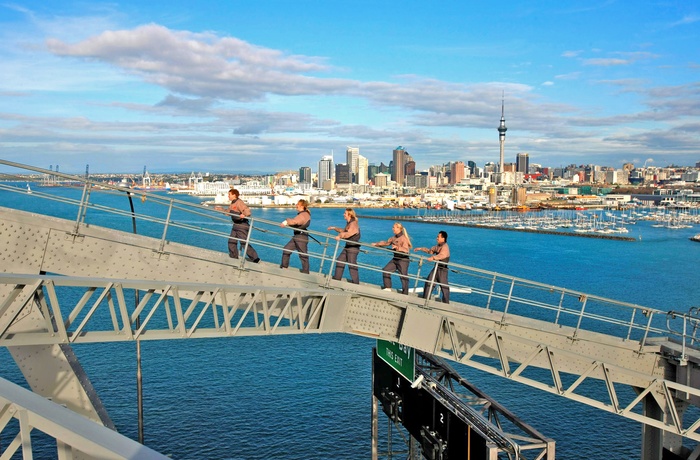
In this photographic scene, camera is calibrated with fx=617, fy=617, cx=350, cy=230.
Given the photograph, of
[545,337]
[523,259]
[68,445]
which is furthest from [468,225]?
[68,445]

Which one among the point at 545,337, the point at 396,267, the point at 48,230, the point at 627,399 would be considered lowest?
the point at 627,399

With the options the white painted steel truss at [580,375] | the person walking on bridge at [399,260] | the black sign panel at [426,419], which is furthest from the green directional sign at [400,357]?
the person walking on bridge at [399,260]

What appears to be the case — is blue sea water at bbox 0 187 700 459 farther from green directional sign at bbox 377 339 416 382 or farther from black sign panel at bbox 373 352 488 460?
green directional sign at bbox 377 339 416 382

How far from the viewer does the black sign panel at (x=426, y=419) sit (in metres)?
11.2

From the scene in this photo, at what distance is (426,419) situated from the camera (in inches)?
510

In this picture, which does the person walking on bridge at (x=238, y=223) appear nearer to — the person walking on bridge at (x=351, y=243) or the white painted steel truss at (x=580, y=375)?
the person walking on bridge at (x=351, y=243)

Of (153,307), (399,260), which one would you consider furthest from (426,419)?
(153,307)

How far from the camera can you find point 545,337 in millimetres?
11492

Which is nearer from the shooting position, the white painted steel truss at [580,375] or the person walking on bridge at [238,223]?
the white painted steel truss at [580,375]

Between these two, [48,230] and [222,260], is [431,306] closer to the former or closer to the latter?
[222,260]

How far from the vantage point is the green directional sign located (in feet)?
42.9

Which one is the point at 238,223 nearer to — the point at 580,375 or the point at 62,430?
the point at 580,375

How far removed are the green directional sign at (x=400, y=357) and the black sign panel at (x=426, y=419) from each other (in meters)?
0.39

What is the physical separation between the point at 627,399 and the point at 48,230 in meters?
23.2
